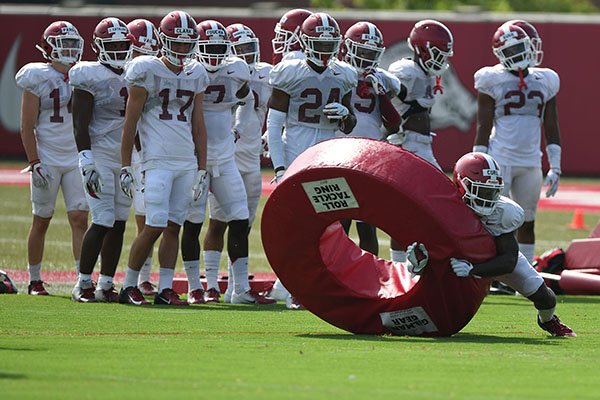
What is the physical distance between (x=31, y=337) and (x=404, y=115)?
3.90 m

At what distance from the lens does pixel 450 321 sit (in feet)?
23.2

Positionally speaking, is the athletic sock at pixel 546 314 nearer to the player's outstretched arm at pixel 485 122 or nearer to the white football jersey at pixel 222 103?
the white football jersey at pixel 222 103

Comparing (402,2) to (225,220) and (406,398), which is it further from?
(406,398)

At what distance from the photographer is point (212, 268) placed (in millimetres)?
9266

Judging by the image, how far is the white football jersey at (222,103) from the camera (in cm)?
903

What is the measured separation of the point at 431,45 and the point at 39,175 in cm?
289

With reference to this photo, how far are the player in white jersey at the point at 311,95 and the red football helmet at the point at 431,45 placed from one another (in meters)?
0.94

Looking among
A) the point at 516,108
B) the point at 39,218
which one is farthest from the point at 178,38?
the point at 516,108

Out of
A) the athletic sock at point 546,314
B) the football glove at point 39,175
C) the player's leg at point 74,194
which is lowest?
the player's leg at point 74,194

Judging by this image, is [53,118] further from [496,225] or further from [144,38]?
[496,225]

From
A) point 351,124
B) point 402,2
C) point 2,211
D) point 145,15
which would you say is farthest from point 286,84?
point 402,2

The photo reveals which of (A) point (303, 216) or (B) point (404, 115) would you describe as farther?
(B) point (404, 115)

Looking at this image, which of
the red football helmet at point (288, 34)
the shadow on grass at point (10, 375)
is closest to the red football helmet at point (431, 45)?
the red football helmet at point (288, 34)

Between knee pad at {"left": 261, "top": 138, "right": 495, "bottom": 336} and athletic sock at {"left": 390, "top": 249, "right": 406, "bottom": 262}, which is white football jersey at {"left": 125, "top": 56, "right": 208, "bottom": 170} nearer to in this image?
knee pad at {"left": 261, "top": 138, "right": 495, "bottom": 336}
